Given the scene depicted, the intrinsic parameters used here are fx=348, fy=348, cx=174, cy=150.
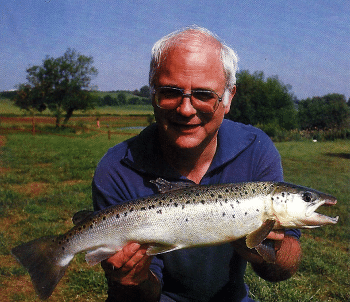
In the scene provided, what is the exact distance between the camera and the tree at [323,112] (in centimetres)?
4873

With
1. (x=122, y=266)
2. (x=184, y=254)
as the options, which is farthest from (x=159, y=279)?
(x=122, y=266)

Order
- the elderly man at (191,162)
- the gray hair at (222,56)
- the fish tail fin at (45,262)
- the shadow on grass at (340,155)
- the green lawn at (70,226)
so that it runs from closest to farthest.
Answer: the fish tail fin at (45,262), the elderly man at (191,162), the gray hair at (222,56), the green lawn at (70,226), the shadow on grass at (340,155)

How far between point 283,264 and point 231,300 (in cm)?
67

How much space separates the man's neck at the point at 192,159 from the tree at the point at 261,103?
205 feet

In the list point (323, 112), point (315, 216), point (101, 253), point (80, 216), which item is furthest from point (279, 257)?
point (323, 112)

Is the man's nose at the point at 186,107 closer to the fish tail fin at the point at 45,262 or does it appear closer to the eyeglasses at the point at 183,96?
the eyeglasses at the point at 183,96

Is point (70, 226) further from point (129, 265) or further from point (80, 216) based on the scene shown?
point (129, 265)

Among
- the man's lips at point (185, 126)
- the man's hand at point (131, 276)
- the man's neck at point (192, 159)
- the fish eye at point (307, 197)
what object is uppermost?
the man's lips at point (185, 126)

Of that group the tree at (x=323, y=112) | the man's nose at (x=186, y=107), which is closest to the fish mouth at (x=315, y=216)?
the man's nose at (x=186, y=107)

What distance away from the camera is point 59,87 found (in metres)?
61.7

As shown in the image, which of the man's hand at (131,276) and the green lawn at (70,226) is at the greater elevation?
the man's hand at (131,276)

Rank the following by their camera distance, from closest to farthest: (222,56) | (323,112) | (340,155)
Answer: (222,56) < (340,155) < (323,112)

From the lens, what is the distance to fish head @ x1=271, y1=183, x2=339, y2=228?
2.49 meters

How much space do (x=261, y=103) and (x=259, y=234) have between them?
6863cm
